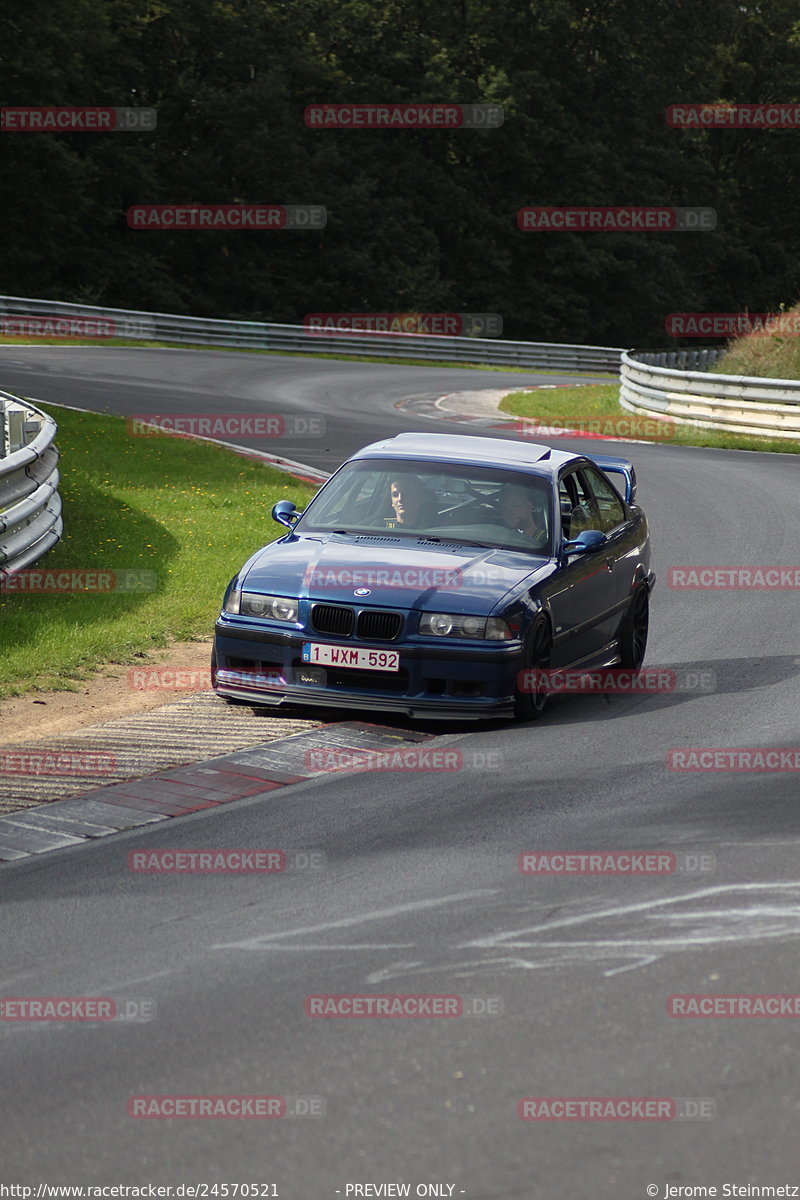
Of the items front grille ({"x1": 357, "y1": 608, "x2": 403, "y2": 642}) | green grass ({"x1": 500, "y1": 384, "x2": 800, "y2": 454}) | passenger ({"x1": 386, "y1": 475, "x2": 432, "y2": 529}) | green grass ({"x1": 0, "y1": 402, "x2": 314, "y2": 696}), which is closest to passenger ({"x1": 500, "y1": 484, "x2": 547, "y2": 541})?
passenger ({"x1": 386, "y1": 475, "x2": 432, "y2": 529})

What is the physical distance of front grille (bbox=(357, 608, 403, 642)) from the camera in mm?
9250

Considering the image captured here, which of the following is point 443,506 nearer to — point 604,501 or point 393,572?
point 393,572

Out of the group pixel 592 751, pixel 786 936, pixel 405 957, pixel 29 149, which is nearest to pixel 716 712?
pixel 592 751

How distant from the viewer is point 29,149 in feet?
167

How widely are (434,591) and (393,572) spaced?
322 mm

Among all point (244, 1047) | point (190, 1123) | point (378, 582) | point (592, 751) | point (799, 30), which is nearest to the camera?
point (190, 1123)

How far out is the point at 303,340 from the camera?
146 ft

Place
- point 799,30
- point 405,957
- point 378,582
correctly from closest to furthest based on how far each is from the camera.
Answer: point 405,957
point 378,582
point 799,30

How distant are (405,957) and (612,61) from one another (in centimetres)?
6639

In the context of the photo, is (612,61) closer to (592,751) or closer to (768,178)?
(768,178)

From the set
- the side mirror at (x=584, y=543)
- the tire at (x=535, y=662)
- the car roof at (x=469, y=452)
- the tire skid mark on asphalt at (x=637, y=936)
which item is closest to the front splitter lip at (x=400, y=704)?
the tire at (x=535, y=662)

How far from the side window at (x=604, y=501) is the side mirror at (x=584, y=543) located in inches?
33.0

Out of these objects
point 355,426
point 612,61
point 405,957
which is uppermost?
point 612,61

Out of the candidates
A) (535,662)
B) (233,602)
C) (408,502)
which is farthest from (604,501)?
(233,602)
